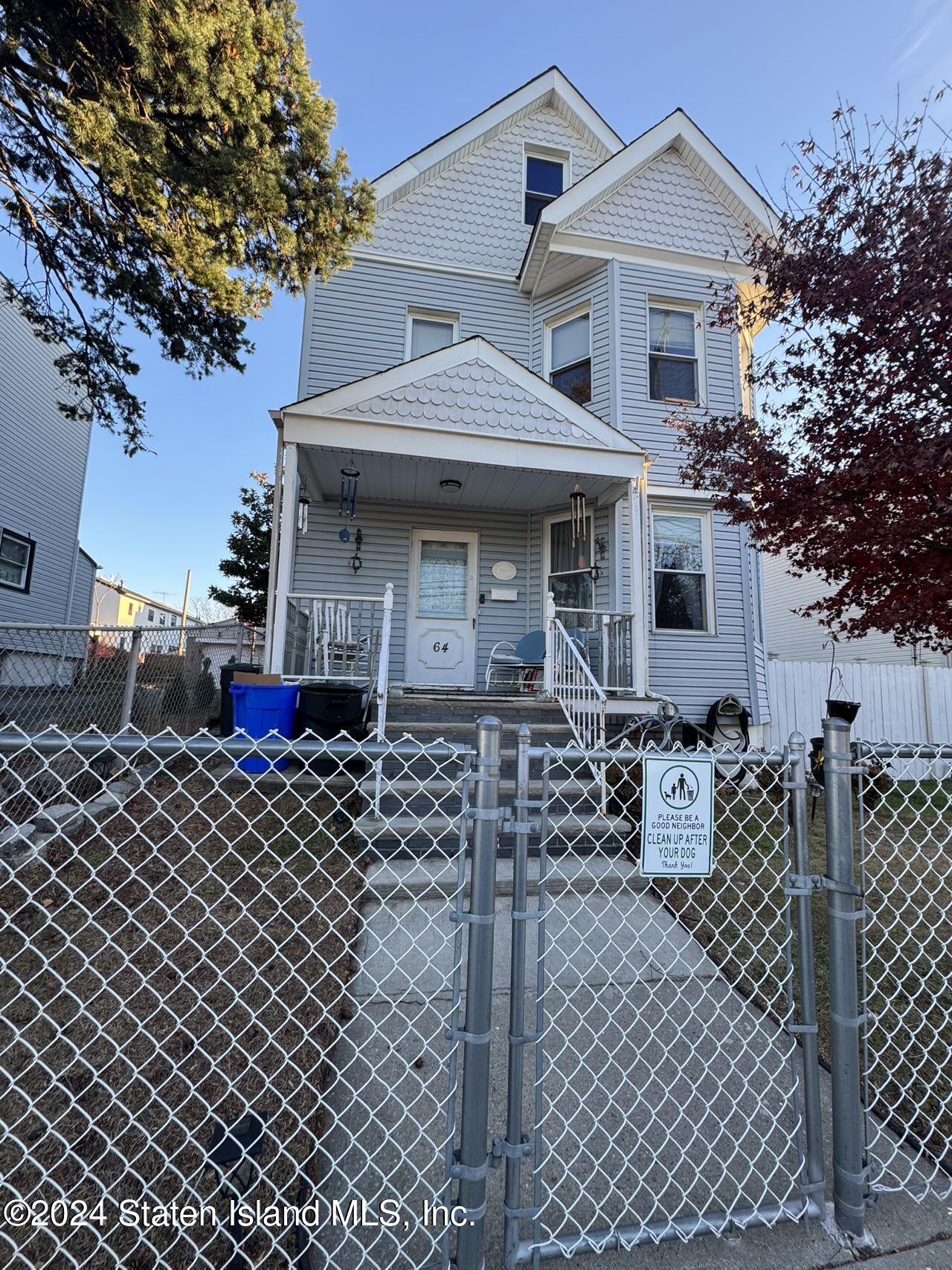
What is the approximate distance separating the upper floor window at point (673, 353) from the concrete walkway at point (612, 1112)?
293 inches

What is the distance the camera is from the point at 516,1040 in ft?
4.96

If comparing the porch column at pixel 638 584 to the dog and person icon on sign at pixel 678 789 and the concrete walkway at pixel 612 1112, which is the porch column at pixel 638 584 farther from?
the dog and person icon on sign at pixel 678 789

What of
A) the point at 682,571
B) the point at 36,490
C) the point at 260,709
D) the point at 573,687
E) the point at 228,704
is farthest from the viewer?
the point at 36,490

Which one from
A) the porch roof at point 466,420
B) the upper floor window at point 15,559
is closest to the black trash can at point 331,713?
the porch roof at point 466,420

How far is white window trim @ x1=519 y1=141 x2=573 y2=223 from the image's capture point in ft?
31.0

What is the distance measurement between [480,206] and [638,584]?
6.77 meters

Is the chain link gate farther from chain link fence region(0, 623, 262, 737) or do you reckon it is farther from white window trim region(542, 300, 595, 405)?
white window trim region(542, 300, 595, 405)

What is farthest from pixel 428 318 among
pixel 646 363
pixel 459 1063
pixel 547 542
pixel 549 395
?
pixel 459 1063

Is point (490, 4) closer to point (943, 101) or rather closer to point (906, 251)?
point (943, 101)

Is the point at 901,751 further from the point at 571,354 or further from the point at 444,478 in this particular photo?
the point at 571,354

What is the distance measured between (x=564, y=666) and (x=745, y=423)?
271 cm

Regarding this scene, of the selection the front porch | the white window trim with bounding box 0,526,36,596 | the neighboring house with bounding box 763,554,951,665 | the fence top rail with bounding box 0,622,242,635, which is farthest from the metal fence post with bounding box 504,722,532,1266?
the neighboring house with bounding box 763,554,951,665

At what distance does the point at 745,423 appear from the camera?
443 centimetres

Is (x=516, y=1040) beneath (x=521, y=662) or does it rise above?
beneath
